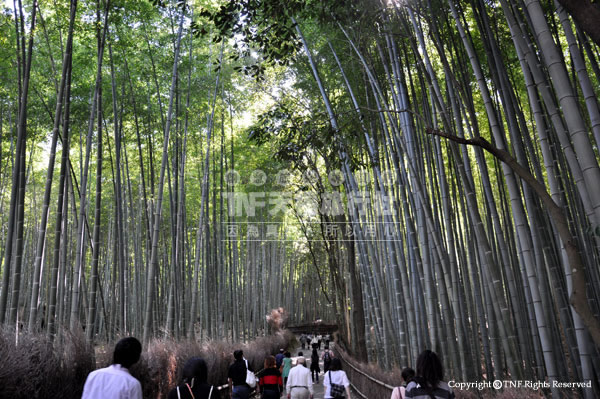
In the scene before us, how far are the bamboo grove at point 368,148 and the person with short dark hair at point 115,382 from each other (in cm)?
152

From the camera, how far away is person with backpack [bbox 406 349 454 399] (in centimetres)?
187

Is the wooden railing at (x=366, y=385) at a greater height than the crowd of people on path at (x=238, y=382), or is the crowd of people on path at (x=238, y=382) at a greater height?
the crowd of people on path at (x=238, y=382)

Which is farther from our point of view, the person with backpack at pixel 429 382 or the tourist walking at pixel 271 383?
the tourist walking at pixel 271 383

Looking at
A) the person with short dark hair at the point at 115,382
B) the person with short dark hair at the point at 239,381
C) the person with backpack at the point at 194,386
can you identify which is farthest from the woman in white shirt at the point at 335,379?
the person with short dark hair at the point at 115,382

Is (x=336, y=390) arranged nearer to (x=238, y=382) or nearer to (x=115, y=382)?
(x=238, y=382)

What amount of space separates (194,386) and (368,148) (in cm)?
367

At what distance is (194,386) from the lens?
7.06ft

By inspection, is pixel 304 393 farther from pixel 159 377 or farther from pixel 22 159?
pixel 22 159

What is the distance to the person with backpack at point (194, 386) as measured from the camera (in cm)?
209

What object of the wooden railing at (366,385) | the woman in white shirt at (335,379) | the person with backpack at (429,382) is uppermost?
the person with backpack at (429,382)

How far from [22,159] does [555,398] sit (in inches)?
179

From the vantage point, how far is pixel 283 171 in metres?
10.4

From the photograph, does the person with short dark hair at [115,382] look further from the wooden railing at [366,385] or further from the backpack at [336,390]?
the wooden railing at [366,385]

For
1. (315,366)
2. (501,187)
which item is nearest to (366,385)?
(501,187)
